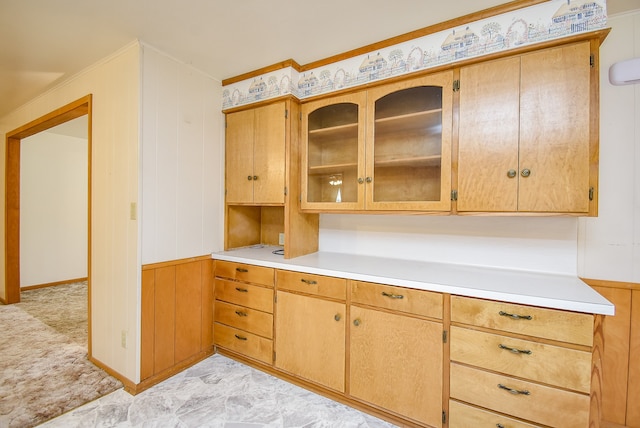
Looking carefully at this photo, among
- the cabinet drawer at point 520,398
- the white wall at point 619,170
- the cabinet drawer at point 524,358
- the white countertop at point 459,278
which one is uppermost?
the white wall at point 619,170

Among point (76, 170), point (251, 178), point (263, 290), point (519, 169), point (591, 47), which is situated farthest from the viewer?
point (76, 170)

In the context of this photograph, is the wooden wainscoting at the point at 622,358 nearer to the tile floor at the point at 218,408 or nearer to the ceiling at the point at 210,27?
the tile floor at the point at 218,408

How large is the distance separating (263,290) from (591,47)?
240cm

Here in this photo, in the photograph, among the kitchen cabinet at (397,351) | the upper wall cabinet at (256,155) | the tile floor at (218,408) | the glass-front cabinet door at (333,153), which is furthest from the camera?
the upper wall cabinet at (256,155)

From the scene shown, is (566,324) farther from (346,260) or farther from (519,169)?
(346,260)

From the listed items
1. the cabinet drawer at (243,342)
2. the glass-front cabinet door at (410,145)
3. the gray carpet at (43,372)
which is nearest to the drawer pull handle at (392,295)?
the glass-front cabinet door at (410,145)

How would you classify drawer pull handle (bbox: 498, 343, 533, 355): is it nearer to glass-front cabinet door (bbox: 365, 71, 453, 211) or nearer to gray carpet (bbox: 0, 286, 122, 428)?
glass-front cabinet door (bbox: 365, 71, 453, 211)

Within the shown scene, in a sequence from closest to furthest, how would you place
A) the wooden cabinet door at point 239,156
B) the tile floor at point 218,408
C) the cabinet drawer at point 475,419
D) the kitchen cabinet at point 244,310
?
the cabinet drawer at point 475,419, the tile floor at point 218,408, the kitchen cabinet at point 244,310, the wooden cabinet door at point 239,156

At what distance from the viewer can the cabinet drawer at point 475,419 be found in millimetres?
1327

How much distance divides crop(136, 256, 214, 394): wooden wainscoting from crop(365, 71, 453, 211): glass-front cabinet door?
5.02 ft

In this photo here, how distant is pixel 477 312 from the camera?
1394 millimetres

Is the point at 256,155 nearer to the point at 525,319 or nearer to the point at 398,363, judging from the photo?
the point at 398,363

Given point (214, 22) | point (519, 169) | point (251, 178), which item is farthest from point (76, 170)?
point (519, 169)

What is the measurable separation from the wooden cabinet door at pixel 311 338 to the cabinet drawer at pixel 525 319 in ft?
2.35
